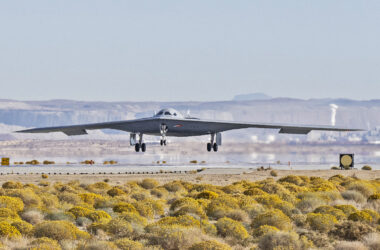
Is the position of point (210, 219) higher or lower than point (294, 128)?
lower

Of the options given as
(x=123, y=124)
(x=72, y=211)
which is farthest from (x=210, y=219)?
(x=123, y=124)

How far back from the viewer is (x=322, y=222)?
24656 millimetres

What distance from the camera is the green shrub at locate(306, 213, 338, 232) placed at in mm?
24406

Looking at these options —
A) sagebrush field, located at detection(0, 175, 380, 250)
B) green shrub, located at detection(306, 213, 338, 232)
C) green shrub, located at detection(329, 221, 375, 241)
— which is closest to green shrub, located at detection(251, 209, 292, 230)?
sagebrush field, located at detection(0, 175, 380, 250)

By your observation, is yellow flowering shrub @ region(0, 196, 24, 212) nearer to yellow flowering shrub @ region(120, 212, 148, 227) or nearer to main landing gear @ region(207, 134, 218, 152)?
yellow flowering shrub @ region(120, 212, 148, 227)

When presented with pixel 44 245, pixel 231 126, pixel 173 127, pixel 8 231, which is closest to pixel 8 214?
pixel 8 231

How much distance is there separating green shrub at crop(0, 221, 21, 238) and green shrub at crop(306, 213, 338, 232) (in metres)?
10.5

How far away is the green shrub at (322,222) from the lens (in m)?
24.4

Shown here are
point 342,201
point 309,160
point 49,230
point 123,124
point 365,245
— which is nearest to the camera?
point 365,245

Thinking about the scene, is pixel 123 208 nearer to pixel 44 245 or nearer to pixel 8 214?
pixel 8 214

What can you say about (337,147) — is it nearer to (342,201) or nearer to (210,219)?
(342,201)

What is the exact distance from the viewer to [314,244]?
21.0 m

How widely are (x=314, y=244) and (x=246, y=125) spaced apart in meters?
49.4

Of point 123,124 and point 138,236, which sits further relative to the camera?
point 123,124
